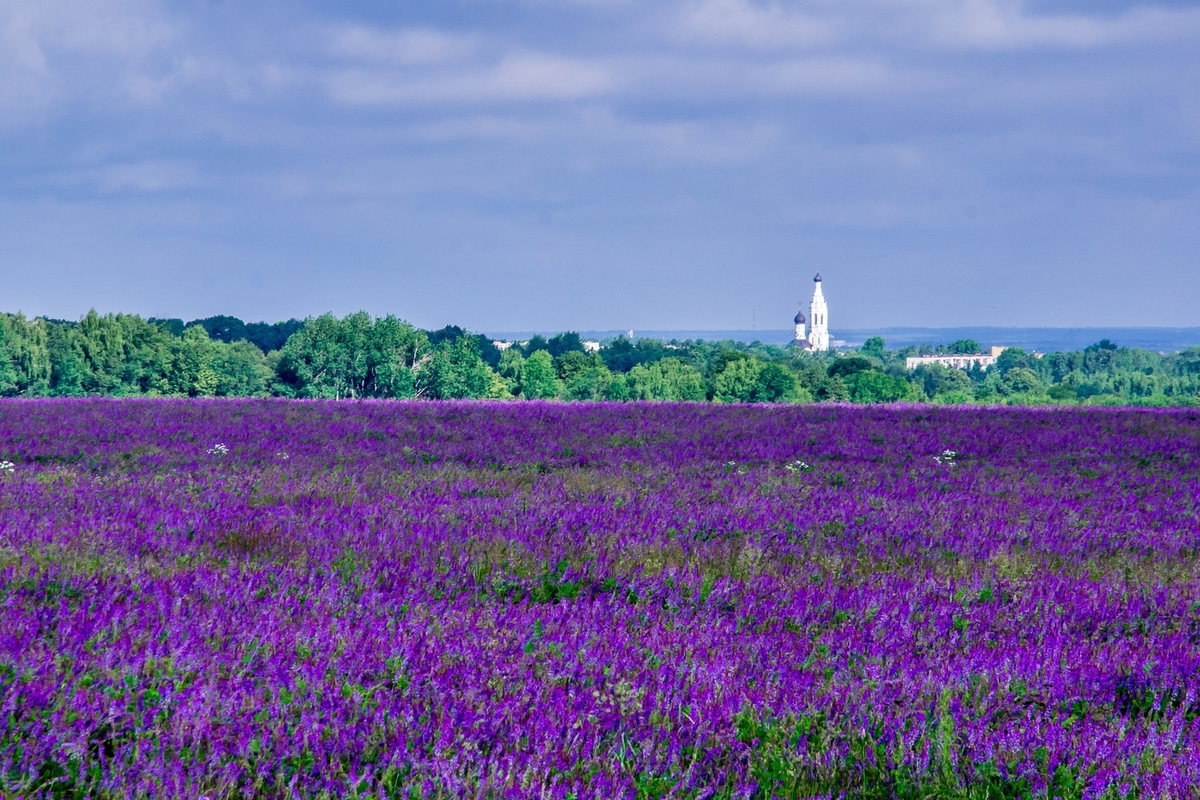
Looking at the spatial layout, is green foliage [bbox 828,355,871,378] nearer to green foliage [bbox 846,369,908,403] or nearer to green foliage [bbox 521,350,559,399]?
green foliage [bbox 846,369,908,403]

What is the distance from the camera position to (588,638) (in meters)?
3.22

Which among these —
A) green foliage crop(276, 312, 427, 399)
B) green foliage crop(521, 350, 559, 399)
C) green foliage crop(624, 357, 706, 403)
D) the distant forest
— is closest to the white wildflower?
the distant forest

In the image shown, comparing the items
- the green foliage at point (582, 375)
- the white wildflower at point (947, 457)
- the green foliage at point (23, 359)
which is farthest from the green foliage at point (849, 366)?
the white wildflower at point (947, 457)

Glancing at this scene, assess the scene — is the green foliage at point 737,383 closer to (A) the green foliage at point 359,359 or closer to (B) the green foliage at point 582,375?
(B) the green foliage at point 582,375

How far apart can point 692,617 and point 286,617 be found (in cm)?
158

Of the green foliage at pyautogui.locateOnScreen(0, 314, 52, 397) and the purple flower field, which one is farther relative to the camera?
the green foliage at pyautogui.locateOnScreen(0, 314, 52, 397)

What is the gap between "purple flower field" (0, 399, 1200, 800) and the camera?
2.31 m

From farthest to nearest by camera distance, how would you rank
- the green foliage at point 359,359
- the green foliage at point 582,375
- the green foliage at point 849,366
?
the green foliage at point 849,366
the green foliage at point 582,375
the green foliage at point 359,359

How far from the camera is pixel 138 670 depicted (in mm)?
2682

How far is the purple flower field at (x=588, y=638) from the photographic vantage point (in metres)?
2.31

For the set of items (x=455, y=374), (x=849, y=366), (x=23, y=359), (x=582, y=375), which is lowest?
(x=582, y=375)

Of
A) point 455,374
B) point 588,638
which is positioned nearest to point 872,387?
point 455,374

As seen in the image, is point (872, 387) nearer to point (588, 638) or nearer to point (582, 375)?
point (582, 375)

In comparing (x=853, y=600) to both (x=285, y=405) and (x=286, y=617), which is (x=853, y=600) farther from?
(x=285, y=405)
